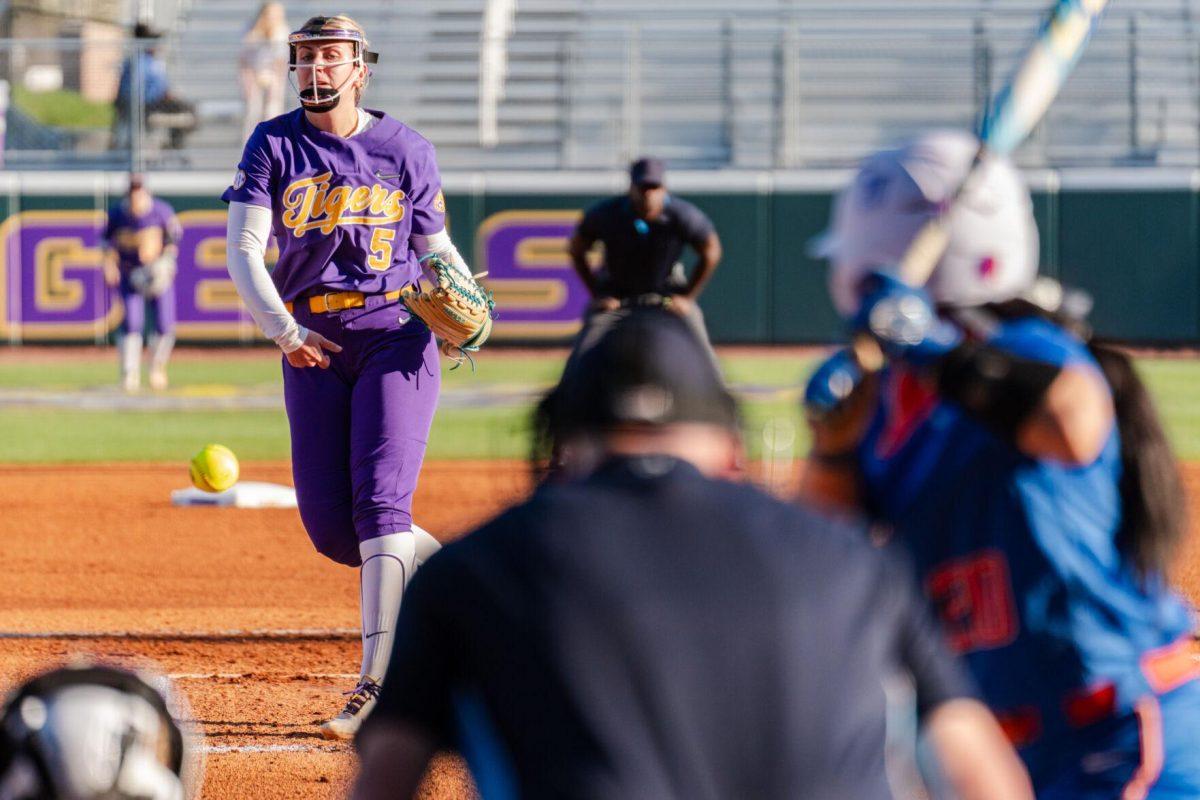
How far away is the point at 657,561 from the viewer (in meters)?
2.06

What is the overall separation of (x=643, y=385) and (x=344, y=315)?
373 cm

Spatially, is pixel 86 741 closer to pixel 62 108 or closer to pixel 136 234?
pixel 136 234

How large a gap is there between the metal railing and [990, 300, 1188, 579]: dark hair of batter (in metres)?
20.4

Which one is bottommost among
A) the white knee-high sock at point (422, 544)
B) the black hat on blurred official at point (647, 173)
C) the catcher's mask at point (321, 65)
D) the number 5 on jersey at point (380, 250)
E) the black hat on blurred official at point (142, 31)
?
the white knee-high sock at point (422, 544)

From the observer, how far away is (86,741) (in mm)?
2207

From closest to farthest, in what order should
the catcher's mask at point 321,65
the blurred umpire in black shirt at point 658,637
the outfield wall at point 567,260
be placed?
the blurred umpire in black shirt at point 658,637 < the catcher's mask at point 321,65 < the outfield wall at point 567,260

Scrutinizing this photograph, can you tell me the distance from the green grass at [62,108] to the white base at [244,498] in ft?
49.1

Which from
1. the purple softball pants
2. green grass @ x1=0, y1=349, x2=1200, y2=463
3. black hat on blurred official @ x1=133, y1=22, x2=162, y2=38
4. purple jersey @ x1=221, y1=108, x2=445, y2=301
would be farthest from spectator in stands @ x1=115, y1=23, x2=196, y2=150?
the purple softball pants

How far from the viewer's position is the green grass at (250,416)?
14133 mm

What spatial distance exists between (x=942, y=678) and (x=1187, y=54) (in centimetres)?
2388

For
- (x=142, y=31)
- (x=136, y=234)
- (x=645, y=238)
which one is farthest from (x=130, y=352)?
(x=645, y=238)

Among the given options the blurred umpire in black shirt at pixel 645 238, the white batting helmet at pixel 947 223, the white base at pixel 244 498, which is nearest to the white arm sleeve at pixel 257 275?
the white batting helmet at pixel 947 223

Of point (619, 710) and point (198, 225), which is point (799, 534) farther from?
point (198, 225)

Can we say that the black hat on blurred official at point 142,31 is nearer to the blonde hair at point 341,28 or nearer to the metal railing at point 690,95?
the metal railing at point 690,95
